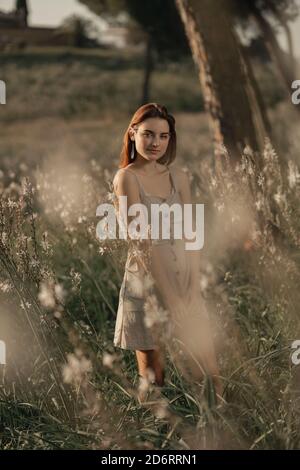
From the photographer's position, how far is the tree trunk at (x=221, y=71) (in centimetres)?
548

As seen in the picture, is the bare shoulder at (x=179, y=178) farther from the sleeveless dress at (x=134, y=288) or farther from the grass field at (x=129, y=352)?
the grass field at (x=129, y=352)

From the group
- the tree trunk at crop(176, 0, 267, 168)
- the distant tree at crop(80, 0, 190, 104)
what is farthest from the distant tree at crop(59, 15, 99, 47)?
the tree trunk at crop(176, 0, 267, 168)

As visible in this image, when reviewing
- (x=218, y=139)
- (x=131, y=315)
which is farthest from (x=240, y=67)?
(x=131, y=315)

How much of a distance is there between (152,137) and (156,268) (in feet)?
1.97

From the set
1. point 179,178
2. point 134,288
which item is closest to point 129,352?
point 134,288

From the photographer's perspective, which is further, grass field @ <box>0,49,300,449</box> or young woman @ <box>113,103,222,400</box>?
young woman @ <box>113,103,222,400</box>

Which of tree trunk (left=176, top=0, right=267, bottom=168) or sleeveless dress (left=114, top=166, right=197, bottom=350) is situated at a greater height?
tree trunk (left=176, top=0, right=267, bottom=168)

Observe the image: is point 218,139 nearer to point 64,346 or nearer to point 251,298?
point 251,298

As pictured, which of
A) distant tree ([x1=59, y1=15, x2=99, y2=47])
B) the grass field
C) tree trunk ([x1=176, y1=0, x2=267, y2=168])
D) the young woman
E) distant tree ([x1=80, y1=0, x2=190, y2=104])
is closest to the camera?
the grass field

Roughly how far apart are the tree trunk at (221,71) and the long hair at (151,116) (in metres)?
2.13

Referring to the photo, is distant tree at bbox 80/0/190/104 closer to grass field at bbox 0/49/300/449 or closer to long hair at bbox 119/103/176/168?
grass field at bbox 0/49/300/449

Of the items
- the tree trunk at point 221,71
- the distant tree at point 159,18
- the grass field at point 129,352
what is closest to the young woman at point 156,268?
the grass field at point 129,352

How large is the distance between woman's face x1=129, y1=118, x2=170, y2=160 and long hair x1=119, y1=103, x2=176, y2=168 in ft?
0.07

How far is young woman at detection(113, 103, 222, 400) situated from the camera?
3.17 meters
